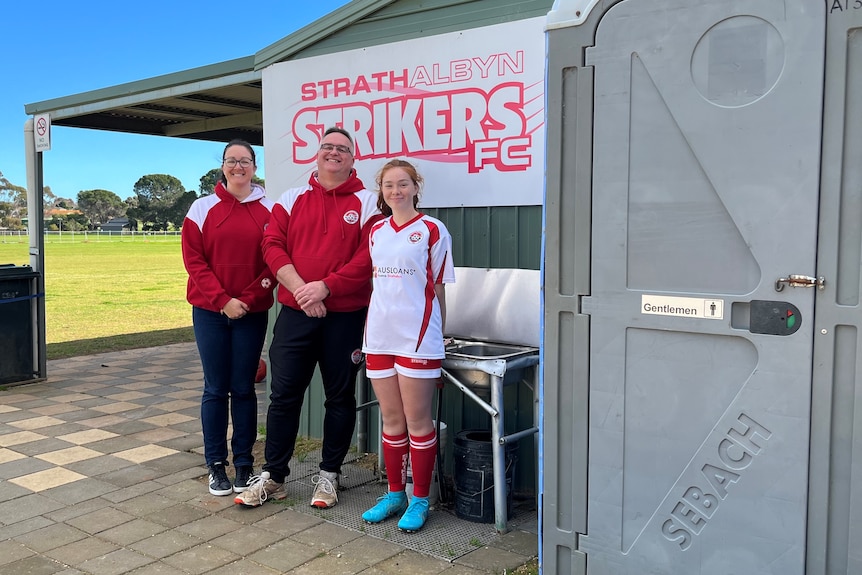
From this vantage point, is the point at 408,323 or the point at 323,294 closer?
the point at 408,323

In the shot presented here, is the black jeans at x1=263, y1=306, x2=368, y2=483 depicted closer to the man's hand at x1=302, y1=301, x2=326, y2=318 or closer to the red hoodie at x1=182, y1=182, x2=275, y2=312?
the man's hand at x1=302, y1=301, x2=326, y2=318

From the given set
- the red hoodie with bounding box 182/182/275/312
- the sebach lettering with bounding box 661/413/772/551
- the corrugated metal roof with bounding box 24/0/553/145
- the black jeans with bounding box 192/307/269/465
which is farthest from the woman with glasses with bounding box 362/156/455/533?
the sebach lettering with bounding box 661/413/772/551

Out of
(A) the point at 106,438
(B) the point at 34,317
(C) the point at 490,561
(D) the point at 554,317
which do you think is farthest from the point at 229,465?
(B) the point at 34,317

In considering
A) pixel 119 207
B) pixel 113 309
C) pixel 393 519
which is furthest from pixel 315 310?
pixel 119 207

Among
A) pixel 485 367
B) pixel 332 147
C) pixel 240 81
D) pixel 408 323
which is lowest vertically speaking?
pixel 485 367

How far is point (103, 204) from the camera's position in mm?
105750

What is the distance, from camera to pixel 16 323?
7406 mm

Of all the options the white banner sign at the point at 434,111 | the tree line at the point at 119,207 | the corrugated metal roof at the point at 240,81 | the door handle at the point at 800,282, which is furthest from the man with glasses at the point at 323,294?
the tree line at the point at 119,207

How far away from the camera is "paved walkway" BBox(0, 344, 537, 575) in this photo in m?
3.48

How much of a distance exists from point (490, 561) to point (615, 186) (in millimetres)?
1873

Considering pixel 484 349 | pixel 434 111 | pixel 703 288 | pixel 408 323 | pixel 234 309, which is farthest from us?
pixel 434 111

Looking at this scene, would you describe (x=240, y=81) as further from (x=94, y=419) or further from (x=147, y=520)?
(x=147, y=520)

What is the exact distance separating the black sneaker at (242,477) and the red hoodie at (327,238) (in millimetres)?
1056

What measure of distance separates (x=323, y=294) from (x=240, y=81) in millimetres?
2556
